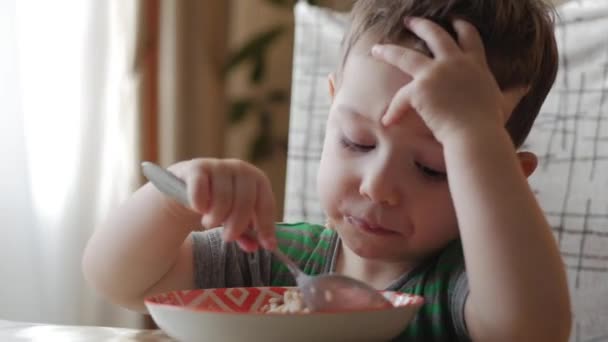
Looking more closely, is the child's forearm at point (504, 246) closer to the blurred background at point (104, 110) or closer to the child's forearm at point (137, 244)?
the child's forearm at point (137, 244)

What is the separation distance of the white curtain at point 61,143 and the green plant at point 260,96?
430 mm

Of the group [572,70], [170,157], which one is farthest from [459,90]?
[170,157]

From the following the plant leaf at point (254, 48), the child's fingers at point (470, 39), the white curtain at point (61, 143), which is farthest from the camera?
the plant leaf at point (254, 48)

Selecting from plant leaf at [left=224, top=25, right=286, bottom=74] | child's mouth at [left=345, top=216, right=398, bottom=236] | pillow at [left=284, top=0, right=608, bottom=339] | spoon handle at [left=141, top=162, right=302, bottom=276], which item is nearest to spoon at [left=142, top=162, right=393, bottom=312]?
spoon handle at [left=141, top=162, right=302, bottom=276]

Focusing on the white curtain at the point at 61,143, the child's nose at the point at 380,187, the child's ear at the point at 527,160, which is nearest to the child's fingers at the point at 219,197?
the child's nose at the point at 380,187

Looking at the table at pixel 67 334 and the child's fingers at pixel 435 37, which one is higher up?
the child's fingers at pixel 435 37

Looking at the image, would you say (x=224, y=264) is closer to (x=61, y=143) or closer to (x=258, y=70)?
(x=61, y=143)

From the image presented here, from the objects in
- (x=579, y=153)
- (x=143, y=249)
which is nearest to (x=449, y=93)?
(x=143, y=249)

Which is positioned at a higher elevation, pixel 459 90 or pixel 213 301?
pixel 459 90

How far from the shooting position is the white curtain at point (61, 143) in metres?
1.98

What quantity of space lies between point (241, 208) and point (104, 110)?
152 centimetres

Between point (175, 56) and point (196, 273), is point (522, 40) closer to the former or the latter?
point (196, 273)

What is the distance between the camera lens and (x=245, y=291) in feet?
2.65

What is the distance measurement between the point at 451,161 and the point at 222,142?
6.24 feet
